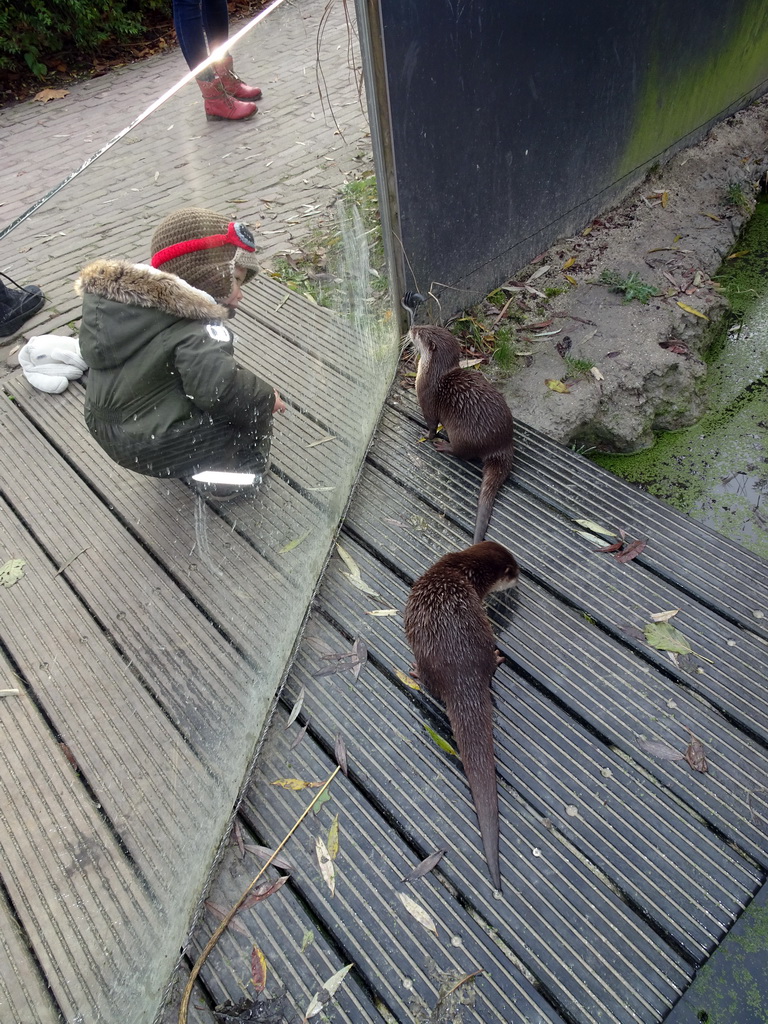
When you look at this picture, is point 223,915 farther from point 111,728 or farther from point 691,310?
point 691,310

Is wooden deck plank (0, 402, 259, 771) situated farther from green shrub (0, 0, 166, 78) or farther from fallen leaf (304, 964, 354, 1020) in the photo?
green shrub (0, 0, 166, 78)

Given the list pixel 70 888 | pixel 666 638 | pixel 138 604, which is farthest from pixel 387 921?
pixel 138 604

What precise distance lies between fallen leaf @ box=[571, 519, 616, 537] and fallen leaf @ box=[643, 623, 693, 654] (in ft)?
1.23

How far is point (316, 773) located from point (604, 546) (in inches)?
48.3

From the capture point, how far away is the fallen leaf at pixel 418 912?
162cm

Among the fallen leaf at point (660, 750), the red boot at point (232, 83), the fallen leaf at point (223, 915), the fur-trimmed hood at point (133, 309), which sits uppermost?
the red boot at point (232, 83)

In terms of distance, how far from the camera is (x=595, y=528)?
2354mm

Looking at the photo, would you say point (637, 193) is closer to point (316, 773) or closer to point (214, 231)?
point (214, 231)

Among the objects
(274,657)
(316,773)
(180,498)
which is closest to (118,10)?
(180,498)

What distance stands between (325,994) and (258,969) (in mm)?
176

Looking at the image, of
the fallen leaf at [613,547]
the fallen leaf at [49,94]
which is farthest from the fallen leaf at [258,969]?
the fallen leaf at [49,94]

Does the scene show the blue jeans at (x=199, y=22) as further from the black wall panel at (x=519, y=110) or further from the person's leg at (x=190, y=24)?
the black wall panel at (x=519, y=110)

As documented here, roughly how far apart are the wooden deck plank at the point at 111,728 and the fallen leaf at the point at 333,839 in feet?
1.10

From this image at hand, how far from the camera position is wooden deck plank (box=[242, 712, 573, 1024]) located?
153cm
